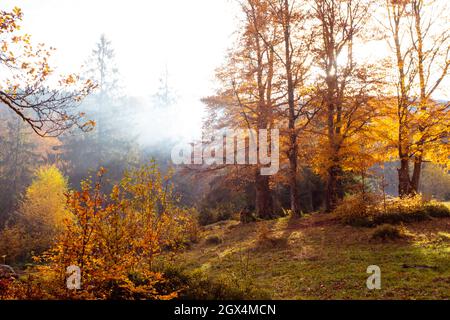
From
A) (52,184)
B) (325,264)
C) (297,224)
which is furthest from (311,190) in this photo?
(52,184)

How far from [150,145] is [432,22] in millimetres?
38277

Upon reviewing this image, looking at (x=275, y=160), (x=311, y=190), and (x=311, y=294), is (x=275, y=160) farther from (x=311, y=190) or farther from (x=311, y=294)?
(x=311, y=294)

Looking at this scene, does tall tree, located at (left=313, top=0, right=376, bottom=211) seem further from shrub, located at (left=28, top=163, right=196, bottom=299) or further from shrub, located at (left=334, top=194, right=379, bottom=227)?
shrub, located at (left=28, top=163, right=196, bottom=299)

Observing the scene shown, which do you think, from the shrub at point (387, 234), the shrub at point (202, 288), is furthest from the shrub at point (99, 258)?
the shrub at point (387, 234)

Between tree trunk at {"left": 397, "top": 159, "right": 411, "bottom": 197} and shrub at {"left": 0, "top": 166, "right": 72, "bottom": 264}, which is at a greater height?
tree trunk at {"left": 397, "top": 159, "right": 411, "bottom": 197}

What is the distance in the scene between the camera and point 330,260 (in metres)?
9.50

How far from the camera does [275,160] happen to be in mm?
17734

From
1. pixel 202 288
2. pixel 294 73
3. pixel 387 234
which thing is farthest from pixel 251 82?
pixel 202 288

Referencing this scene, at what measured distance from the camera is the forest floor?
7.13 m
